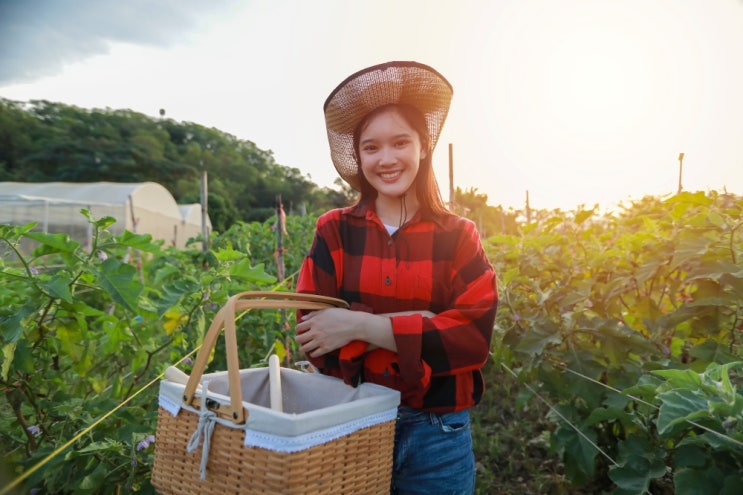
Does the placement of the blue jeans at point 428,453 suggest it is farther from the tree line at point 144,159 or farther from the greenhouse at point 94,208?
the tree line at point 144,159

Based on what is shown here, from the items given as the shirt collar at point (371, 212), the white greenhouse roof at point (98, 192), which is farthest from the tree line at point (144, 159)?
the shirt collar at point (371, 212)

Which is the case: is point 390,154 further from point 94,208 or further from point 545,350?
point 94,208

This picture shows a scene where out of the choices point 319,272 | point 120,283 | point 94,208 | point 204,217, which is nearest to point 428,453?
point 319,272

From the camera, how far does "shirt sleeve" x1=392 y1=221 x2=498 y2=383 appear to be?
1.06m

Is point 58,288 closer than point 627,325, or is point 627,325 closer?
point 58,288

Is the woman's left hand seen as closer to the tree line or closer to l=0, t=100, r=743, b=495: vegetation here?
l=0, t=100, r=743, b=495: vegetation

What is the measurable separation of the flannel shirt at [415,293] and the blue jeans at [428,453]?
0.12 feet

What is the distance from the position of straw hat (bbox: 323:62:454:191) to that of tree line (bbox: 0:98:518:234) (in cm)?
2767

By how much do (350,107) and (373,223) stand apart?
0.29 metres

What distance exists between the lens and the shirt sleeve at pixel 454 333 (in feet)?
3.48

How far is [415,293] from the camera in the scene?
3.96 ft

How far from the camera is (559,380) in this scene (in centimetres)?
180

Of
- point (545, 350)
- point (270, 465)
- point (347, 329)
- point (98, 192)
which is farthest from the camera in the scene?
point (98, 192)

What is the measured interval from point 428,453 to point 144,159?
42912 millimetres
